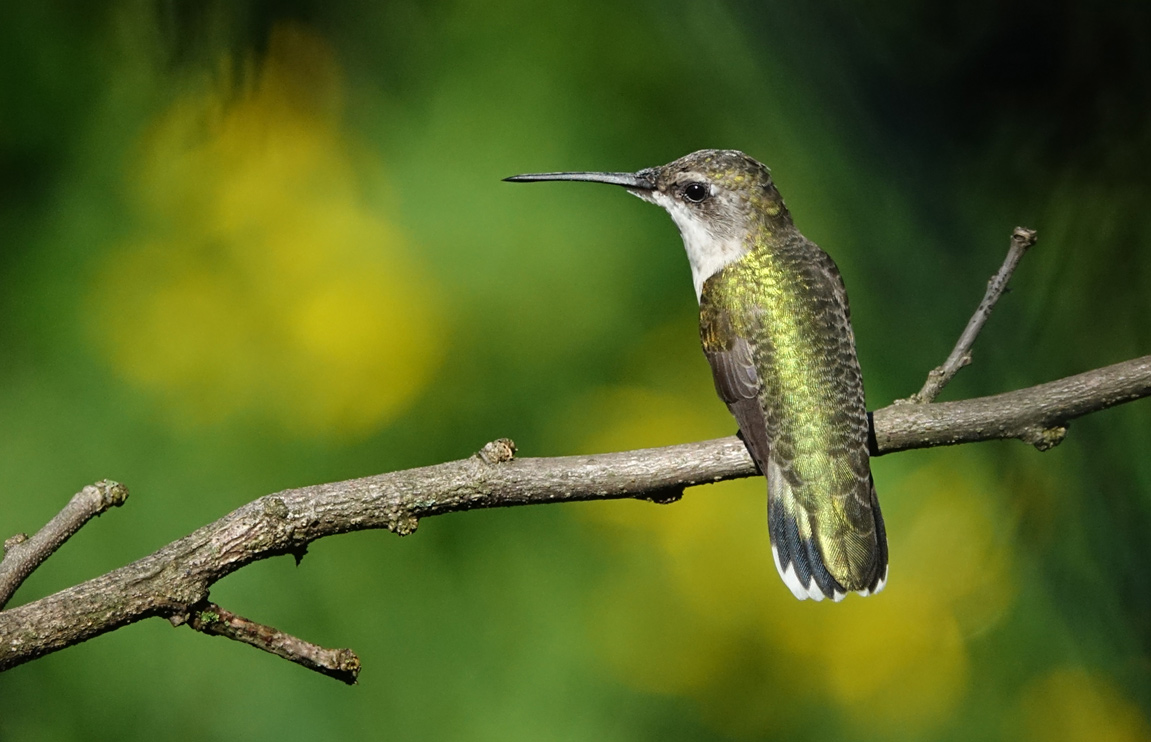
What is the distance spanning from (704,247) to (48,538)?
75 centimetres

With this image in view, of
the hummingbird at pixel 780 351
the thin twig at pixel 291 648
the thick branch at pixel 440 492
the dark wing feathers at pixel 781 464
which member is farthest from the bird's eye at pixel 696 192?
the thin twig at pixel 291 648

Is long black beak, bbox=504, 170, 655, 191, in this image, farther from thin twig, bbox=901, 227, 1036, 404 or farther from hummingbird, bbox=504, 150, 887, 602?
thin twig, bbox=901, 227, 1036, 404

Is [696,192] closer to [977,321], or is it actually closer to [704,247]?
[704,247]

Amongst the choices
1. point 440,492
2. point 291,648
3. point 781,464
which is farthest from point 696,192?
point 291,648

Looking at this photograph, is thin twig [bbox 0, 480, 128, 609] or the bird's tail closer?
thin twig [bbox 0, 480, 128, 609]

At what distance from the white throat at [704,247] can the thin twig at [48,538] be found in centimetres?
65

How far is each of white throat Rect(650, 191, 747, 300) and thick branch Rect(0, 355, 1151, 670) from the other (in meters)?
0.25

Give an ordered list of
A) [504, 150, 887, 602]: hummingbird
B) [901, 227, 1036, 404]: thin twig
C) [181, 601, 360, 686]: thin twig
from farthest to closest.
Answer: [504, 150, 887, 602]: hummingbird → [901, 227, 1036, 404]: thin twig → [181, 601, 360, 686]: thin twig

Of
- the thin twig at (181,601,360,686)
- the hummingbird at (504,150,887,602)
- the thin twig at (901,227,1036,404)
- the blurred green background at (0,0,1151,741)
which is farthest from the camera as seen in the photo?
the blurred green background at (0,0,1151,741)

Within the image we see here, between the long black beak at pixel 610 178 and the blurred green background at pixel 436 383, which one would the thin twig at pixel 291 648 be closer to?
the long black beak at pixel 610 178

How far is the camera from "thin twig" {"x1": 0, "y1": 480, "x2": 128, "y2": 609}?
875mm

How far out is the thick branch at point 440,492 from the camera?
0.84 meters

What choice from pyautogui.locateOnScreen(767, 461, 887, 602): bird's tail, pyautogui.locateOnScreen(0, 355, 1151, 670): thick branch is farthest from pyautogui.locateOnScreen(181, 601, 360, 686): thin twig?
pyautogui.locateOnScreen(767, 461, 887, 602): bird's tail

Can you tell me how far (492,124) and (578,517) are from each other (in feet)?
2.01
